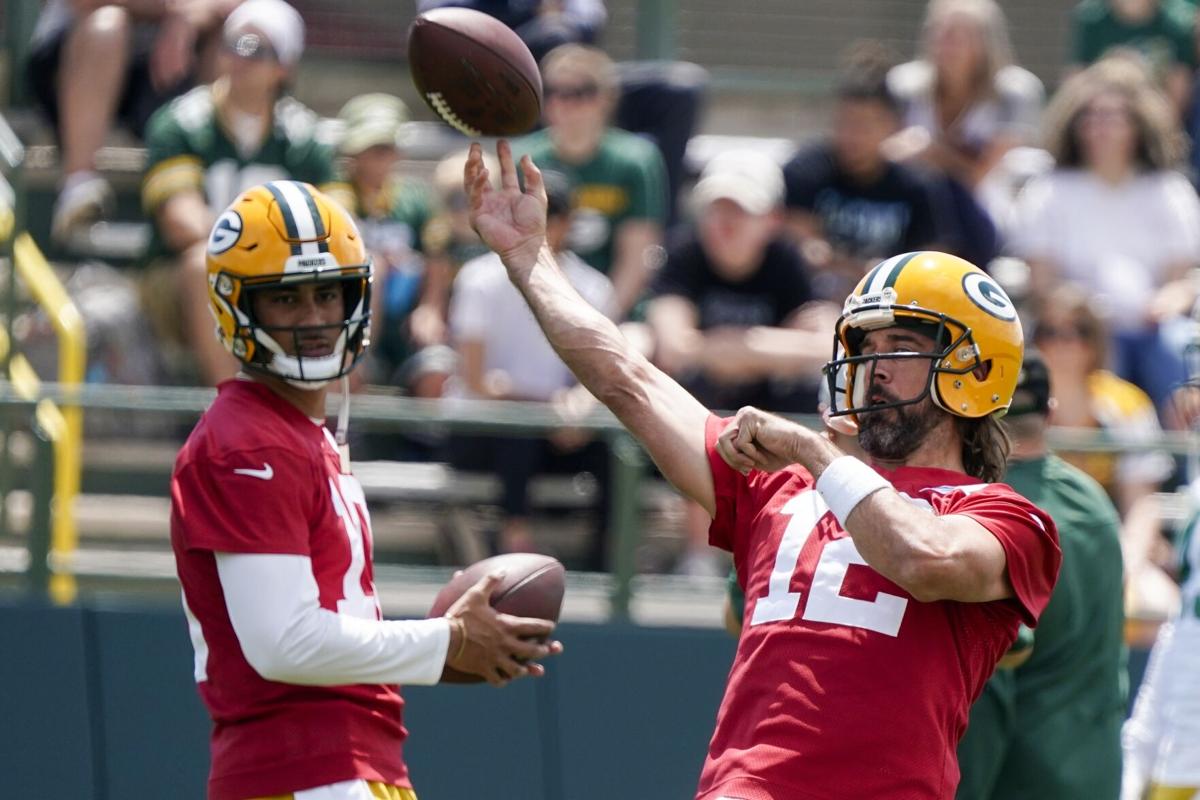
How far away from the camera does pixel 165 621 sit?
6934mm

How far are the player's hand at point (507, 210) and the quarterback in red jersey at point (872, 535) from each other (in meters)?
0.23

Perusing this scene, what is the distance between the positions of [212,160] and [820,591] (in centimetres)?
498

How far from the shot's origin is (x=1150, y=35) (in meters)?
10.3

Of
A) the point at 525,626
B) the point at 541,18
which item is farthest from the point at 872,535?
the point at 541,18

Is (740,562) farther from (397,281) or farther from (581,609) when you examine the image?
(397,281)

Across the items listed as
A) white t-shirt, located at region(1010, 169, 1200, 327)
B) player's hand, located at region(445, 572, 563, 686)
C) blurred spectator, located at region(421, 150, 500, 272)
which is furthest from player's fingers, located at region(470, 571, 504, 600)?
white t-shirt, located at region(1010, 169, 1200, 327)

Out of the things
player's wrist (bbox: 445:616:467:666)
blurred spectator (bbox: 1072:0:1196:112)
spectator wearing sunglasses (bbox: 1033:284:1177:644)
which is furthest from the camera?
blurred spectator (bbox: 1072:0:1196:112)

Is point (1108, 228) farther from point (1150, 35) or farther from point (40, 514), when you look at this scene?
point (40, 514)

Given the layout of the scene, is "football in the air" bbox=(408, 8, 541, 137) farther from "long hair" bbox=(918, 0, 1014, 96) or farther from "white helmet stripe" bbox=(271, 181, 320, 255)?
"long hair" bbox=(918, 0, 1014, 96)

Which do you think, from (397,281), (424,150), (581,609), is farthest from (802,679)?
(424,150)

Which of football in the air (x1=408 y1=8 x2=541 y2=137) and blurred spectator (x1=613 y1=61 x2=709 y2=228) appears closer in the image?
football in the air (x1=408 y1=8 x2=541 y2=137)

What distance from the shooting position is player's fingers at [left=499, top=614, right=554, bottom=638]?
4.29 m

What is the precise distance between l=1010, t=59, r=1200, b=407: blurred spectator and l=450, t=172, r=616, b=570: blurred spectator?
2.29 meters

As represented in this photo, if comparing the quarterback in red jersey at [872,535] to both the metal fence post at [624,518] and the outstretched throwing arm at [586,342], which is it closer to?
the outstretched throwing arm at [586,342]
